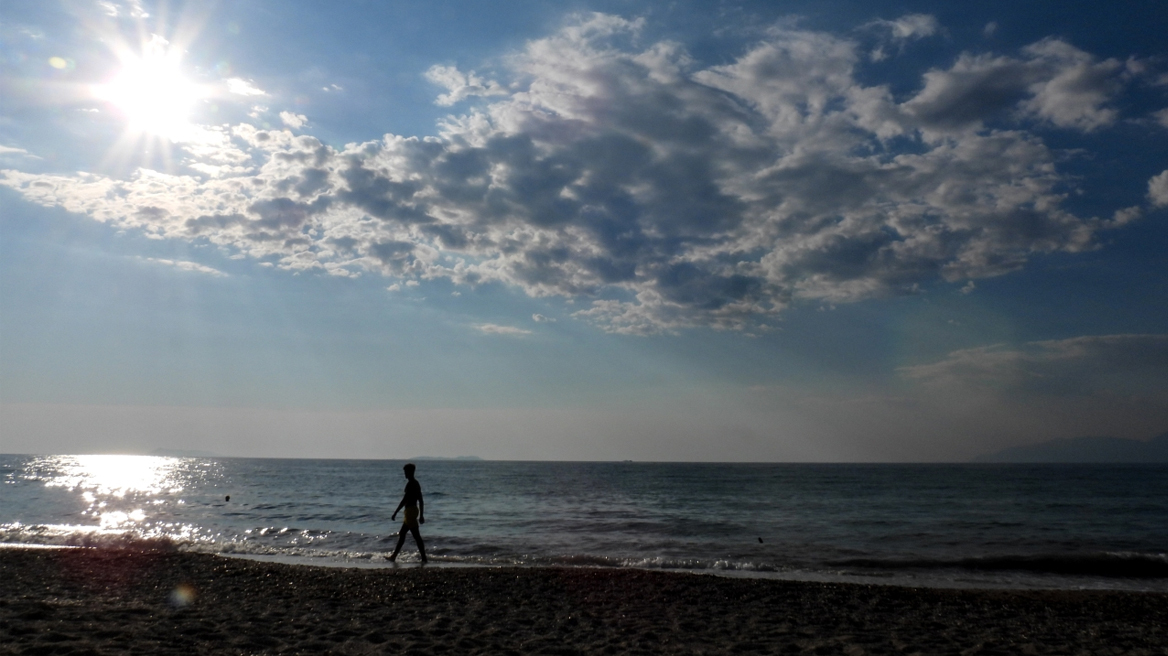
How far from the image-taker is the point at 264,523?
2670 cm

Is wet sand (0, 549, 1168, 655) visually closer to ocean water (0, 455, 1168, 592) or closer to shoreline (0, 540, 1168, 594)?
shoreline (0, 540, 1168, 594)

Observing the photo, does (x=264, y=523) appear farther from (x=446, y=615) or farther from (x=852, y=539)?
(x=852, y=539)

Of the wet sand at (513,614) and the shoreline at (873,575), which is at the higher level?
the wet sand at (513,614)

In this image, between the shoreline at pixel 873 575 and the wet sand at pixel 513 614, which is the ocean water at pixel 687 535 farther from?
the wet sand at pixel 513 614

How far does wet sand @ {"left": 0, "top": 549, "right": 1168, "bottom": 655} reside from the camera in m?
8.08

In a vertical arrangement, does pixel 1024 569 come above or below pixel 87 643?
below

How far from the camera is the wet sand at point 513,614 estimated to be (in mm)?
8078

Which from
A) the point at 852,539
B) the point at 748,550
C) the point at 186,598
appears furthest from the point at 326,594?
the point at 852,539

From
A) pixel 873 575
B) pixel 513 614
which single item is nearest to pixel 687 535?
pixel 873 575

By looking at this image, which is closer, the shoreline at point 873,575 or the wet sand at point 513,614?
the wet sand at point 513,614

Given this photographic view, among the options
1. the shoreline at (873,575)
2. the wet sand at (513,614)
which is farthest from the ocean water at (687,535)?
the wet sand at (513,614)

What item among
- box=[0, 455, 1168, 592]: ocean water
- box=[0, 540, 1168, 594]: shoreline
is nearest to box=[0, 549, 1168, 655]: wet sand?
box=[0, 540, 1168, 594]: shoreline

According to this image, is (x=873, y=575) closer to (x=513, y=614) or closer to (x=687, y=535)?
(x=687, y=535)

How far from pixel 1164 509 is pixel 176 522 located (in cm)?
5665
